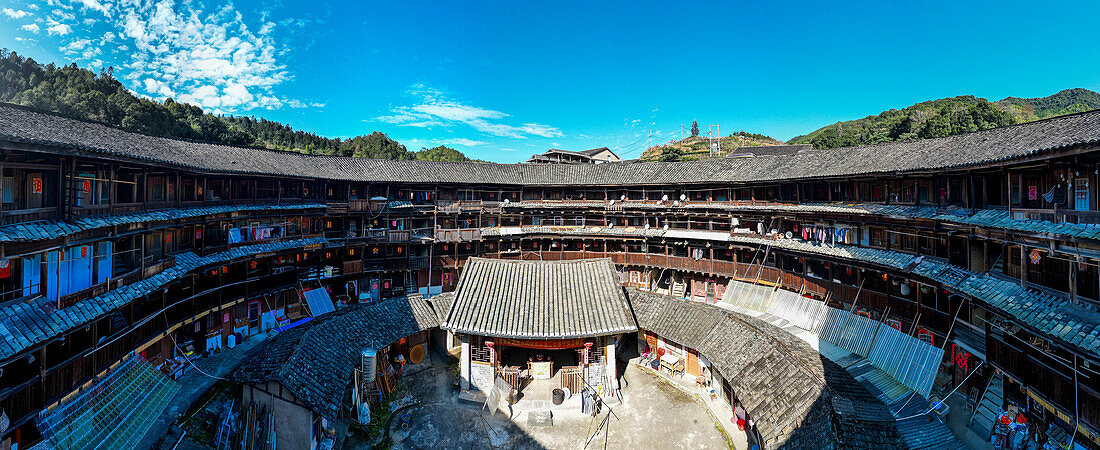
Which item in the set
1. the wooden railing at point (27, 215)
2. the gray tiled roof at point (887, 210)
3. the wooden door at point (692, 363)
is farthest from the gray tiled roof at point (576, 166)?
the wooden door at point (692, 363)

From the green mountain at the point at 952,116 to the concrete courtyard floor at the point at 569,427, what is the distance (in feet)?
134

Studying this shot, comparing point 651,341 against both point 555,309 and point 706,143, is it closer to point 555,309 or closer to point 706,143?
point 555,309

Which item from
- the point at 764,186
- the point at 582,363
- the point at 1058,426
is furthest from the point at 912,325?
the point at 582,363

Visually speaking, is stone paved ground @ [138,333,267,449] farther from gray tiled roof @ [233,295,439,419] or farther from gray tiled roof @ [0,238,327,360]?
gray tiled roof @ [0,238,327,360]

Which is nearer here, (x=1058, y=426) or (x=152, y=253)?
(x=1058, y=426)

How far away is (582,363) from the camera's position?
27016 mm

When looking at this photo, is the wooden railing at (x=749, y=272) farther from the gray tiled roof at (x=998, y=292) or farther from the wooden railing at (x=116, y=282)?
the wooden railing at (x=116, y=282)

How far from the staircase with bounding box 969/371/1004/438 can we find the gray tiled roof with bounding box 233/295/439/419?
96.8 feet

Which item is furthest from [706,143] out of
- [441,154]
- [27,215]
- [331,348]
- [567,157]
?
[27,215]

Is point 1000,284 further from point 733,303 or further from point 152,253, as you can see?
point 152,253

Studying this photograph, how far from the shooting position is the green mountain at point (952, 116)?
62094 mm

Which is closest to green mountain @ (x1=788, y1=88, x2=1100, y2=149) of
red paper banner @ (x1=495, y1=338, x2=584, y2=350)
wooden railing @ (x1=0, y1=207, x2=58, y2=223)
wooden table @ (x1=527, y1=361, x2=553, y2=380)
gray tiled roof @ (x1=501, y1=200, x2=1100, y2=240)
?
gray tiled roof @ (x1=501, y1=200, x2=1100, y2=240)

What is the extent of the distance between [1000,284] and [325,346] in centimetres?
3271

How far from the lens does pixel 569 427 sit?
2333 cm
